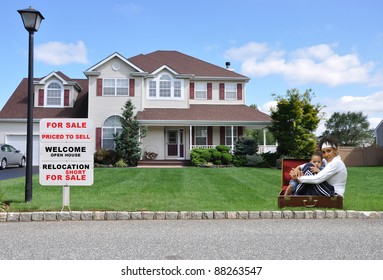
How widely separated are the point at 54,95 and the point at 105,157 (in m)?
7.46

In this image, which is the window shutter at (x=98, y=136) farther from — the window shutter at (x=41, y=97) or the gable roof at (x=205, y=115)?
the window shutter at (x=41, y=97)

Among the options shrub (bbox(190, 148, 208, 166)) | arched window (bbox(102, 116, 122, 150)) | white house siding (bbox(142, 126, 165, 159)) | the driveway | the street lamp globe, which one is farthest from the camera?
white house siding (bbox(142, 126, 165, 159))

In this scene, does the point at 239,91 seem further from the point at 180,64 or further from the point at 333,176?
the point at 333,176

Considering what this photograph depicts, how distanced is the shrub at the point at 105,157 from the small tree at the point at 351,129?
223 ft

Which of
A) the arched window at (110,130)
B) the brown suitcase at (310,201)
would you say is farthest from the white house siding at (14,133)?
the brown suitcase at (310,201)

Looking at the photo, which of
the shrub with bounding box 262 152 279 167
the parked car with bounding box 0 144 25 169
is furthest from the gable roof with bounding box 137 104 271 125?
the parked car with bounding box 0 144 25 169

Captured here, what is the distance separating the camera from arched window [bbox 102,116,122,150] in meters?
24.5

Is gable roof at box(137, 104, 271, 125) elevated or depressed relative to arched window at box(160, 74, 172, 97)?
depressed

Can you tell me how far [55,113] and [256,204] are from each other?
21387 millimetres

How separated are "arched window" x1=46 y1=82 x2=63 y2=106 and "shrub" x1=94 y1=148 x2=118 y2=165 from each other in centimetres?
633

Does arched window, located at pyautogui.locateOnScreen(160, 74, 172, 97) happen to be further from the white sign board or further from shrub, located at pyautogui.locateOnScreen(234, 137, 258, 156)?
the white sign board

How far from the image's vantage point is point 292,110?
21.2 metres
